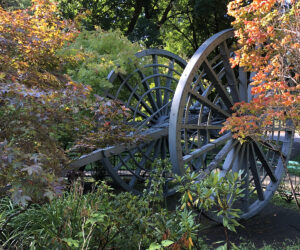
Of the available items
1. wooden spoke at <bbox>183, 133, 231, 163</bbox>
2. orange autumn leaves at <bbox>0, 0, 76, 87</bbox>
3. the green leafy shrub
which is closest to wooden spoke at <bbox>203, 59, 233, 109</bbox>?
wooden spoke at <bbox>183, 133, 231, 163</bbox>

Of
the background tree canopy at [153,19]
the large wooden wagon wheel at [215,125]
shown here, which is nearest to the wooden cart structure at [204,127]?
the large wooden wagon wheel at [215,125]

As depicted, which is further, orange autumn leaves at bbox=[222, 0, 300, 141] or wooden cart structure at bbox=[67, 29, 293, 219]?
wooden cart structure at bbox=[67, 29, 293, 219]

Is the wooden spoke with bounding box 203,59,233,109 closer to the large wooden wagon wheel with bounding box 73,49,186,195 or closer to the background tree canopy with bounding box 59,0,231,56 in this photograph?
the large wooden wagon wheel with bounding box 73,49,186,195

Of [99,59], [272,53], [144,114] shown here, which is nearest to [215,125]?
[272,53]

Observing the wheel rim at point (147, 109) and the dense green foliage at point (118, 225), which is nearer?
the dense green foliage at point (118, 225)

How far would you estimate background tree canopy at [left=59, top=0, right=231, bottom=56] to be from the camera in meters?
14.6

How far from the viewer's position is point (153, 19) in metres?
17.2

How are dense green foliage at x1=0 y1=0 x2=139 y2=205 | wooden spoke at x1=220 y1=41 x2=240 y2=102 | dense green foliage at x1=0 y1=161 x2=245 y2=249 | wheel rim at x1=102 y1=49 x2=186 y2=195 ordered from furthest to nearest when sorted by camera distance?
wheel rim at x1=102 y1=49 x2=186 y2=195 < wooden spoke at x1=220 y1=41 x2=240 y2=102 < dense green foliage at x1=0 y1=161 x2=245 y2=249 < dense green foliage at x1=0 y1=0 x2=139 y2=205

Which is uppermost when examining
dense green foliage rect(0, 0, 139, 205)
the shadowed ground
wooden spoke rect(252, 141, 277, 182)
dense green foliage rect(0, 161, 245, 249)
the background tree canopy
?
the background tree canopy

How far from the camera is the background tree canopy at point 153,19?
14.6 metres

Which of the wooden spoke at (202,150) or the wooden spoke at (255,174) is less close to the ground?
the wooden spoke at (202,150)

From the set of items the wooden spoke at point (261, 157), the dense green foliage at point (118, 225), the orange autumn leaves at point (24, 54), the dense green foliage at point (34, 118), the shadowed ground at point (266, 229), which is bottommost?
the shadowed ground at point (266, 229)

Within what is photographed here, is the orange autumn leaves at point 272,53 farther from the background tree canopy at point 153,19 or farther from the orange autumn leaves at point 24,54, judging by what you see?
the background tree canopy at point 153,19

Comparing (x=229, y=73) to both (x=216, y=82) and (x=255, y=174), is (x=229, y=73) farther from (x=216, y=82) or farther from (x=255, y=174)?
(x=255, y=174)
